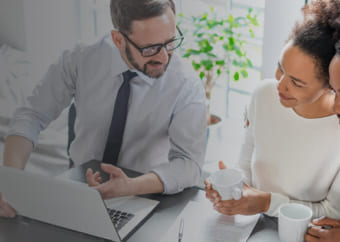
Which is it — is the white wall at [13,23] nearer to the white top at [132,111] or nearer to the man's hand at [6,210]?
the white top at [132,111]

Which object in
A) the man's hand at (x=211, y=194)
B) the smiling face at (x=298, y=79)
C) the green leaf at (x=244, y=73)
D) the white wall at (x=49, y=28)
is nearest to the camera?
the smiling face at (x=298, y=79)

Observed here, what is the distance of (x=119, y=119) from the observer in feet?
4.27

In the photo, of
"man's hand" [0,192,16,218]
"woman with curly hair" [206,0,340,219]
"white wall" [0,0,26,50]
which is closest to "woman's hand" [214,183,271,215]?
"woman with curly hair" [206,0,340,219]

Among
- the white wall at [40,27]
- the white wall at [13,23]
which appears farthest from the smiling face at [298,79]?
the white wall at [13,23]

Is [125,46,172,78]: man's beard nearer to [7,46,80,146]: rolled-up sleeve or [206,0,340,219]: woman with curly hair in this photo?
[7,46,80,146]: rolled-up sleeve

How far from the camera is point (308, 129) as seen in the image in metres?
1.23

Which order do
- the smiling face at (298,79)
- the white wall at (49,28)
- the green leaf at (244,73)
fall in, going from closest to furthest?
the smiling face at (298,79)
the white wall at (49,28)
the green leaf at (244,73)

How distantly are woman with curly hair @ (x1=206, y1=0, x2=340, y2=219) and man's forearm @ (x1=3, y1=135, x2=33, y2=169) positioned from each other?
0.60m

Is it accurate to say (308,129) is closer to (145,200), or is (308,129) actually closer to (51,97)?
(145,200)

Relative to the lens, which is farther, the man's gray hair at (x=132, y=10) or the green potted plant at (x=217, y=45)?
the green potted plant at (x=217, y=45)

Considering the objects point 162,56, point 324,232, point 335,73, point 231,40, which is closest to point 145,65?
point 162,56

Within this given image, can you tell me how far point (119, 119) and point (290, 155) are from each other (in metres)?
0.54

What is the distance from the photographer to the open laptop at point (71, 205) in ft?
3.56

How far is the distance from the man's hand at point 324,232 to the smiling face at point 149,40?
608 mm
